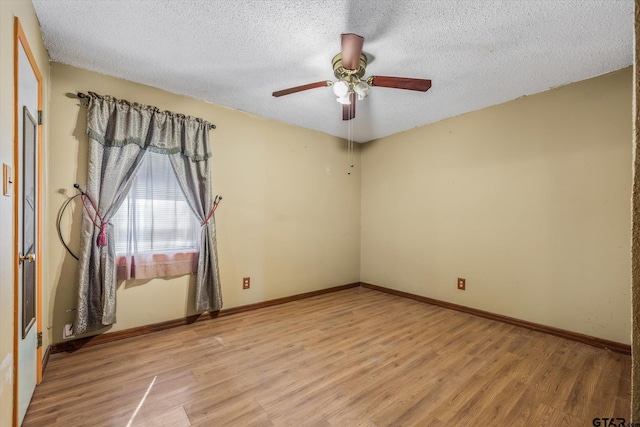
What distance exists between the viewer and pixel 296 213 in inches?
143

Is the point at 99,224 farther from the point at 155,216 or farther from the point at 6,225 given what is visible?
the point at 6,225

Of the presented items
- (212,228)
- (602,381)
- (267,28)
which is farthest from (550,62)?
(212,228)

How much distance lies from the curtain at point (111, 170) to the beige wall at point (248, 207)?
0.13 m

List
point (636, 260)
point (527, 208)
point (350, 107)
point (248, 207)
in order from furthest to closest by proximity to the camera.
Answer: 1. point (248, 207)
2. point (527, 208)
3. point (350, 107)
4. point (636, 260)

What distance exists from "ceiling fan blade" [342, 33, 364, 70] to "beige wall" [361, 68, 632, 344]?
2.01m

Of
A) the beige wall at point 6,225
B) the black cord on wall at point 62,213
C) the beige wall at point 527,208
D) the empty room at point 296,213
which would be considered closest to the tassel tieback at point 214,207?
the empty room at point 296,213

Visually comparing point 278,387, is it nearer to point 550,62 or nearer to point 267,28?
point 267,28

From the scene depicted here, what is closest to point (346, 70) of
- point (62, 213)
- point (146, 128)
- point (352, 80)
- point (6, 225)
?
point (352, 80)

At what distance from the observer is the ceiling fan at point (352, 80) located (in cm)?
165

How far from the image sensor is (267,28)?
5.82 feet

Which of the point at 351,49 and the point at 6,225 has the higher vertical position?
the point at 351,49

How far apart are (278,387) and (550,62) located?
3077 mm

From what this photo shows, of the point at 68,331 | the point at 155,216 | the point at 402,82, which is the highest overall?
the point at 402,82

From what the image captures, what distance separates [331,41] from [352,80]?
0.30 meters
